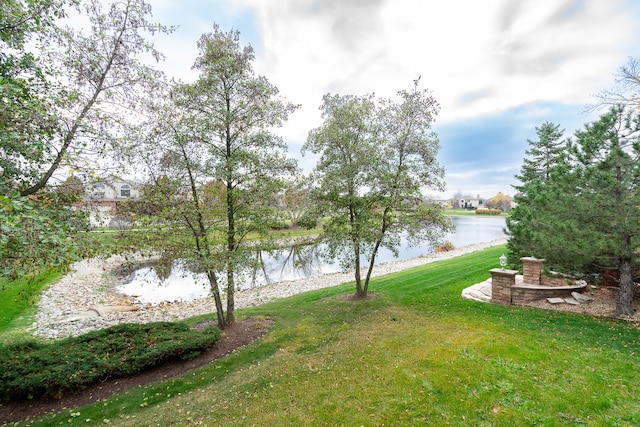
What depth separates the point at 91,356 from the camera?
5.18 m

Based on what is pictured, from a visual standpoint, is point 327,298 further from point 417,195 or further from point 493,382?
point 493,382

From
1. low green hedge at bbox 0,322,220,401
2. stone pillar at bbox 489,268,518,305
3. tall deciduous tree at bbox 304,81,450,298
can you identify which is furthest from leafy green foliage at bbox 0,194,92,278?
stone pillar at bbox 489,268,518,305

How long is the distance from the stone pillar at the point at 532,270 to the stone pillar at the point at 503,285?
2.74 feet

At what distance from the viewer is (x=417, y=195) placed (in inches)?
328

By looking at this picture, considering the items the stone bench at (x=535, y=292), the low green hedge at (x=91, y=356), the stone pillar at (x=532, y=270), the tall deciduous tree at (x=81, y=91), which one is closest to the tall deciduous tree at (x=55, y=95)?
the tall deciduous tree at (x=81, y=91)

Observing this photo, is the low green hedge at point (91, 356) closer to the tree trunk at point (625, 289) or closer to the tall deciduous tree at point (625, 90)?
the tree trunk at point (625, 289)

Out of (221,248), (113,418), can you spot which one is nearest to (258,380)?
(113,418)

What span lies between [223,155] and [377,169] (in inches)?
171

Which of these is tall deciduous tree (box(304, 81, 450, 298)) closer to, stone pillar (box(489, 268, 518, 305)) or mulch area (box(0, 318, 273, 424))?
stone pillar (box(489, 268, 518, 305))

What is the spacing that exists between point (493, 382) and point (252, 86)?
7.56 m

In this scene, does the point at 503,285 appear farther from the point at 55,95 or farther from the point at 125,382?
the point at 55,95

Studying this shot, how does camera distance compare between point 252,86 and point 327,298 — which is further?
point 327,298

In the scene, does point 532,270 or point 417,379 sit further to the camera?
point 532,270

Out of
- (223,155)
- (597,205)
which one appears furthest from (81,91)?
(597,205)
